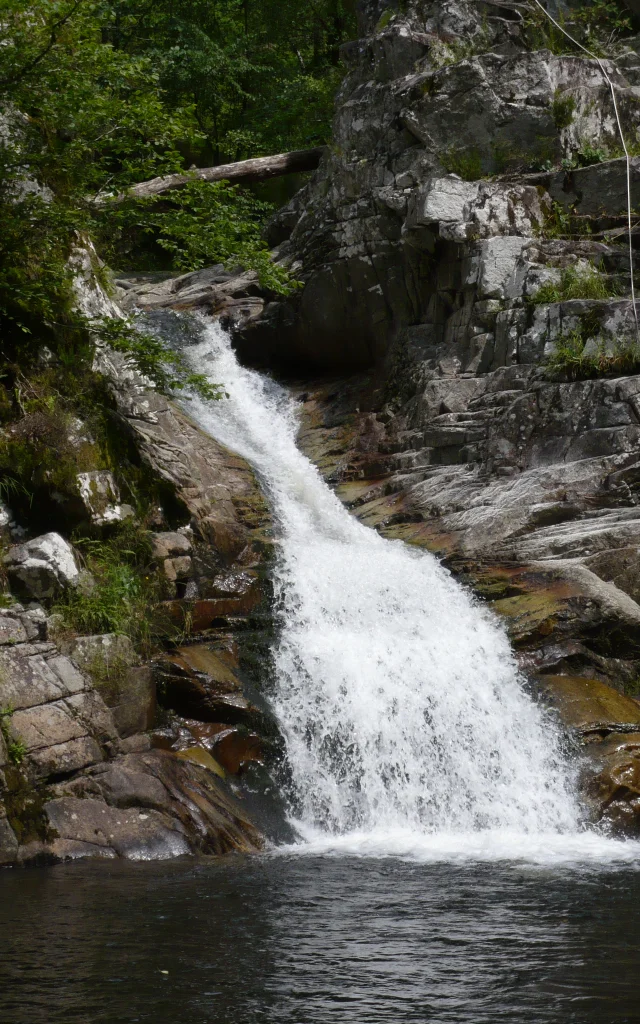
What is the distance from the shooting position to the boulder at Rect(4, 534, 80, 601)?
36.6 feet

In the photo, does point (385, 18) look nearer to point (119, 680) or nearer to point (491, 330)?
point (491, 330)

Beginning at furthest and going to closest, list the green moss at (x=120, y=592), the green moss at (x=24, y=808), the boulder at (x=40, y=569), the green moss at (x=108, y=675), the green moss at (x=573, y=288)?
the green moss at (x=573, y=288) → the green moss at (x=120, y=592) → the boulder at (x=40, y=569) → the green moss at (x=108, y=675) → the green moss at (x=24, y=808)

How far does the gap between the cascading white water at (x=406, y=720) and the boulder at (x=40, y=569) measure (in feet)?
9.41

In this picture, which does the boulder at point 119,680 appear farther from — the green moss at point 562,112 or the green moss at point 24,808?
the green moss at point 562,112

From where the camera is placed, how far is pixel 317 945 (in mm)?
6160

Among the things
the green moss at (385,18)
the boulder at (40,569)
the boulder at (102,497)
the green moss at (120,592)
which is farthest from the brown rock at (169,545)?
the green moss at (385,18)

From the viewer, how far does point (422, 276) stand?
62.2 feet

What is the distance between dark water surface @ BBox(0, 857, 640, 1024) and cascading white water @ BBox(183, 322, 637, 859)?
6.08 ft

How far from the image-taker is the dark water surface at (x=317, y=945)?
5.06 meters

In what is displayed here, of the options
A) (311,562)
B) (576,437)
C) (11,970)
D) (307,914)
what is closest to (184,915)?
(307,914)

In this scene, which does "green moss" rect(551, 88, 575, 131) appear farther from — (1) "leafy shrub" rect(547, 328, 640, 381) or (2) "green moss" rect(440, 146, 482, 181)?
(1) "leafy shrub" rect(547, 328, 640, 381)

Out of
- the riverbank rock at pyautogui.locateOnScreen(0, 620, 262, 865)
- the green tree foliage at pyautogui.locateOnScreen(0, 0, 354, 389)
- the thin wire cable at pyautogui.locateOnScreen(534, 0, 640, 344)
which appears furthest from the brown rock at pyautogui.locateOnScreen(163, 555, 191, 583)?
the thin wire cable at pyautogui.locateOnScreen(534, 0, 640, 344)

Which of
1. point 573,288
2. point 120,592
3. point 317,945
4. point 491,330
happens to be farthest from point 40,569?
point 573,288

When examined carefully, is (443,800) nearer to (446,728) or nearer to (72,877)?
(446,728)
